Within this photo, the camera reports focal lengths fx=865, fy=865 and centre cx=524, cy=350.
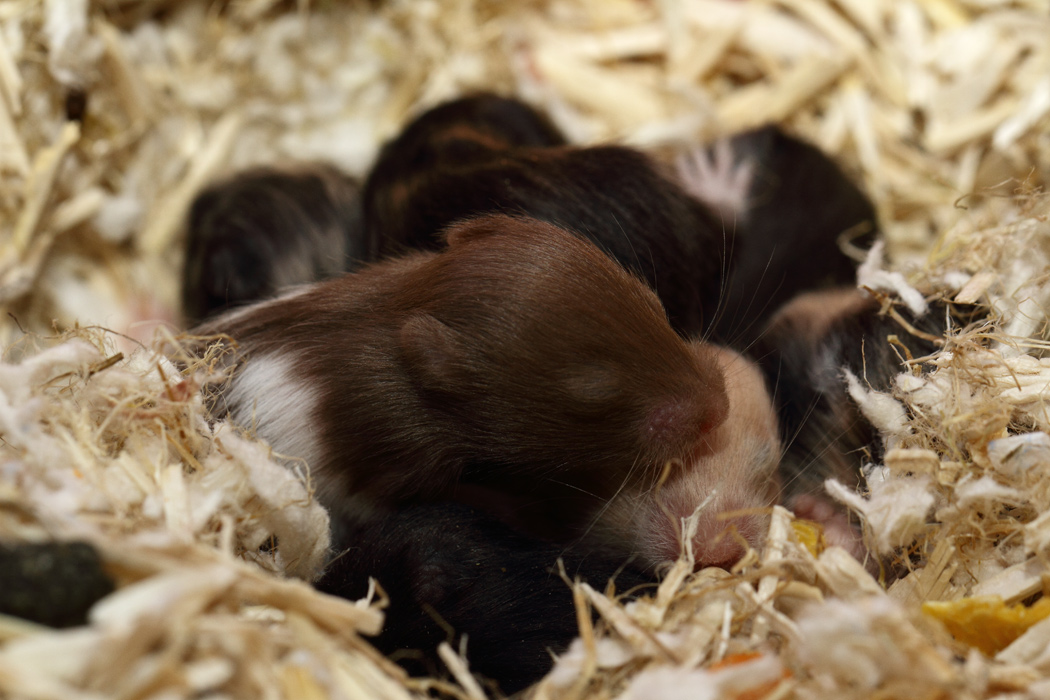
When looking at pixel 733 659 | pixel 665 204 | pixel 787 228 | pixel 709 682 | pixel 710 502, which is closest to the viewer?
pixel 709 682

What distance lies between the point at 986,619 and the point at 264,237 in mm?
1751

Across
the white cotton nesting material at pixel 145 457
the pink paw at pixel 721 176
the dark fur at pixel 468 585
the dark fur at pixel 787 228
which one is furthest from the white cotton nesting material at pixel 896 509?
the pink paw at pixel 721 176

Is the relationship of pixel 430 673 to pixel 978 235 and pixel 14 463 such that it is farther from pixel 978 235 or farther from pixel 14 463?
pixel 978 235

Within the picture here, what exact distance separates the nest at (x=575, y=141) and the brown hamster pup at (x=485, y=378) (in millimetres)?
159

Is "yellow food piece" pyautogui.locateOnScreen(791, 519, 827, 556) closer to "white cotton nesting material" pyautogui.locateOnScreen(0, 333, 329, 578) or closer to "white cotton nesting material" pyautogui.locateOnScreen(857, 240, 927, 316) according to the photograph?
"white cotton nesting material" pyautogui.locateOnScreen(857, 240, 927, 316)

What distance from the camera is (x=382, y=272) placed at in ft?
5.47

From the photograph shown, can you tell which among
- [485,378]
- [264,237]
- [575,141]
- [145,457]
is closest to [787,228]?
[575,141]

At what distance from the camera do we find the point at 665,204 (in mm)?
1856

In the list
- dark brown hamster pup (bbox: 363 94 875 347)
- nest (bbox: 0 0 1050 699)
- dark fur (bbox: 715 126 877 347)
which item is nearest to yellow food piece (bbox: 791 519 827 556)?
nest (bbox: 0 0 1050 699)

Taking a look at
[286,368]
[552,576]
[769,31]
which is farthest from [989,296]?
[769,31]

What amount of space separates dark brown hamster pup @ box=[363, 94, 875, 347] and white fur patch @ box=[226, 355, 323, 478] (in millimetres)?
392

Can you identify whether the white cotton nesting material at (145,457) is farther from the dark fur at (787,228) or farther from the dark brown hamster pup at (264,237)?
the dark fur at (787,228)

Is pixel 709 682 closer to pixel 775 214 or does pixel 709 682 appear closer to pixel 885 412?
pixel 885 412

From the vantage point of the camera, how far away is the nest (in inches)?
42.6
